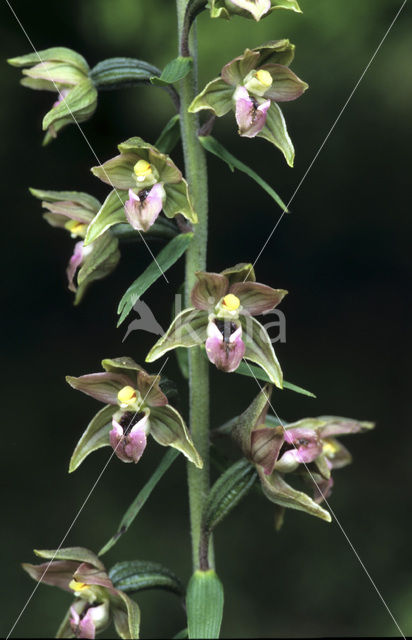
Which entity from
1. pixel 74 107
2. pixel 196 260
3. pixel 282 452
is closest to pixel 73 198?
pixel 74 107

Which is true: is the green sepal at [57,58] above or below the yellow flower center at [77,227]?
above

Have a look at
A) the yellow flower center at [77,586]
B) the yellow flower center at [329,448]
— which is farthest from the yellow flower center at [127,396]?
the yellow flower center at [329,448]

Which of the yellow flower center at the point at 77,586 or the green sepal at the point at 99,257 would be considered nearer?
the yellow flower center at the point at 77,586

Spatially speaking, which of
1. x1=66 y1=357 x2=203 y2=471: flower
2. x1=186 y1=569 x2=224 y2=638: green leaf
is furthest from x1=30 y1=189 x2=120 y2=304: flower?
x1=186 y1=569 x2=224 y2=638: green leaf

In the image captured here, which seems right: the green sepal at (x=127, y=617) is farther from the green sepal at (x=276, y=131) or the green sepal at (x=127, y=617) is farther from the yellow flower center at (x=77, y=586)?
the green sepal at (x=276, y=131)

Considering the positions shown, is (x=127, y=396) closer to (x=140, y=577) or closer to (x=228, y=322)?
(x=228, y=322)

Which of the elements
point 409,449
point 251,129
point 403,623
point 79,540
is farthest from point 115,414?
point 409,449

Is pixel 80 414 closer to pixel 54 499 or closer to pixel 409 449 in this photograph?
pixel 54 499
